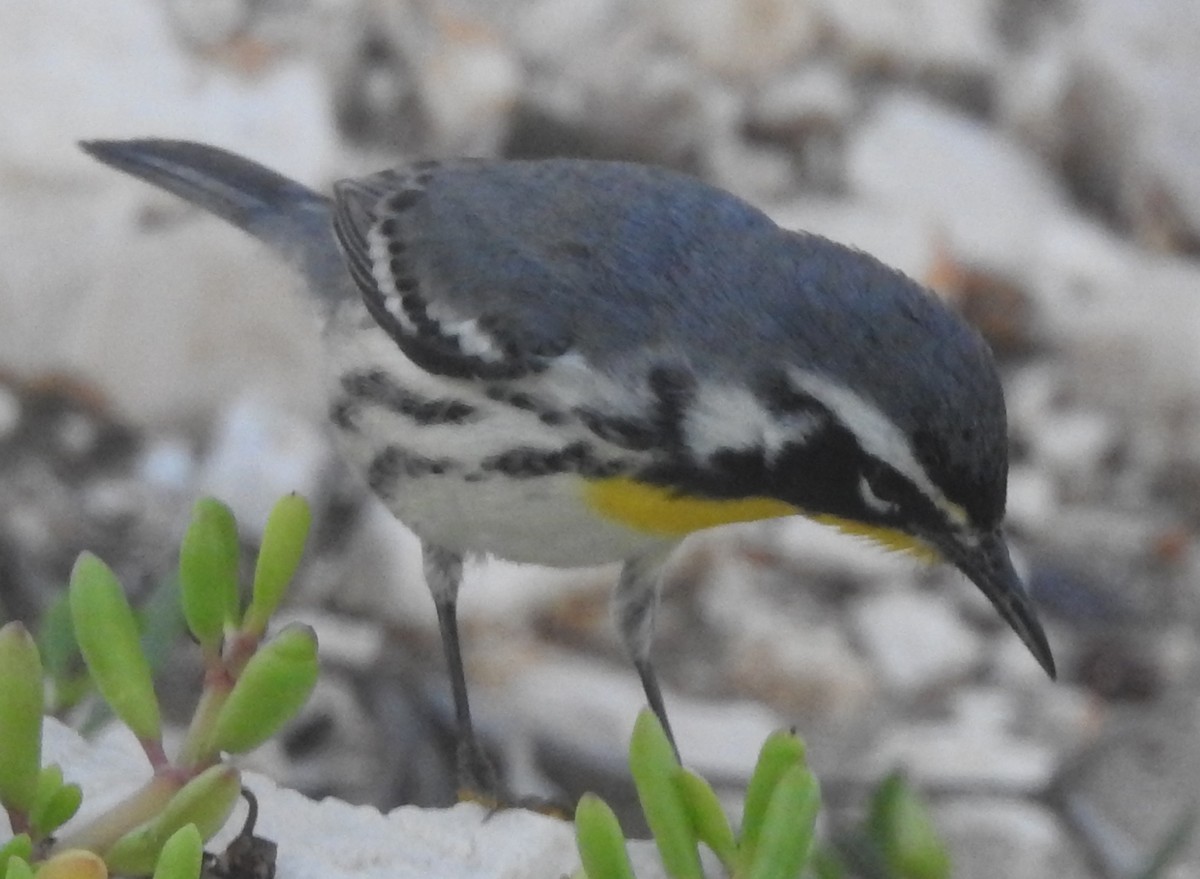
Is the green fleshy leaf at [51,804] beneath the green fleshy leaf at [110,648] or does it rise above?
beneath

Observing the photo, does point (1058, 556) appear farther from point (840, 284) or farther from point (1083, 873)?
point (840, 284)

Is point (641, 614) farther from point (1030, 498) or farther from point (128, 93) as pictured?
point (128, 93)

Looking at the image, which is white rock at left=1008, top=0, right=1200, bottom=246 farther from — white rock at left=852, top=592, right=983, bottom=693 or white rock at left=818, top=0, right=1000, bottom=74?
white rock at left=852, top=592, right=983, bottom=693

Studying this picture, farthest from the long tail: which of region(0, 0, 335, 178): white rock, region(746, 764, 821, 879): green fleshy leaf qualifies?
region(746, 764, 821, 879): green fleshy leaf

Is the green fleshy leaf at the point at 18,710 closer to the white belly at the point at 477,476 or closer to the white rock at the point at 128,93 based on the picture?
the white belly at the point at 477,476

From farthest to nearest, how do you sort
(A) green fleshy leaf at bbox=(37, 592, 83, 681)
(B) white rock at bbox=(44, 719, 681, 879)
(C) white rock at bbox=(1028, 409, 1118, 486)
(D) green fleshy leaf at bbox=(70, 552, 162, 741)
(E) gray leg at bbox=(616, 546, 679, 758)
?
(C) white rock at bbox=(1028, 409, 1118, 486) < (E) gray leg at bbox=(616, 546, 679, 758) < (A) green fleshy leaf at bbox=(37, 592, 83, 681) < (B) white rock at bbox=(44, 719, 681, 879) < (D) green fleshy leaf at bbox=(70, 552, 162, 741)

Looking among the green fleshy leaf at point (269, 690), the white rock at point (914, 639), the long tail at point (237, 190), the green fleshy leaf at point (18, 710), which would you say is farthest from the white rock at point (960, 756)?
the green fleshy leaf at point (18, 710)
